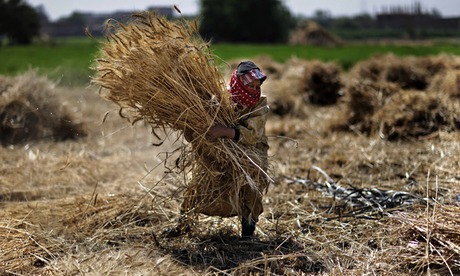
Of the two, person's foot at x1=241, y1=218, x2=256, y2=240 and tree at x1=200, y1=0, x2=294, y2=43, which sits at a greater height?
tree at x1=200, y1=0, x2=294, y2=43

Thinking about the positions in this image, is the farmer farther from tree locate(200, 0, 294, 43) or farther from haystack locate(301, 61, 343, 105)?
tree locate(200, 0, 294, 43)

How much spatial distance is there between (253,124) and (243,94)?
211 millimetres

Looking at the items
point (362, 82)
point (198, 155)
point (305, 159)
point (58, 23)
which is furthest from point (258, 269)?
point (58, 23)

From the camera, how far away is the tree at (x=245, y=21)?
1987 inches

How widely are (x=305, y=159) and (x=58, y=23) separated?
68422 millimetres

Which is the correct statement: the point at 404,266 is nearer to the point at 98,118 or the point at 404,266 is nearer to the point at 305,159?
the point at 305,159

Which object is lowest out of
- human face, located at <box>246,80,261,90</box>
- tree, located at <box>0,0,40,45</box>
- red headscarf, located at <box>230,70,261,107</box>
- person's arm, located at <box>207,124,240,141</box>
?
person's arm, located at <box>207,124,240,141</box>

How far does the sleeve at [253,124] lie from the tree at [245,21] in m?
47.5

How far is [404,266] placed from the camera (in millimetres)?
3061

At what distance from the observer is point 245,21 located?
50406mm

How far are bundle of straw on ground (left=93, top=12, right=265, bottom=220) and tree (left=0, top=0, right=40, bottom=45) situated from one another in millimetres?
43309

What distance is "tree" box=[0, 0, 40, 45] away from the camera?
42.9 meters

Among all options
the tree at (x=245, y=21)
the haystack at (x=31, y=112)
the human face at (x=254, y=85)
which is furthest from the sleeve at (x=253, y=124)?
the tree at (x=245, y=21)

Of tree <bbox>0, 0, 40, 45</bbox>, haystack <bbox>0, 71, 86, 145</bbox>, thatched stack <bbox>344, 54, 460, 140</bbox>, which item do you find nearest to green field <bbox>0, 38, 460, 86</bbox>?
haystack <bbox>0, 71, 86, 145</bbox>
